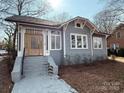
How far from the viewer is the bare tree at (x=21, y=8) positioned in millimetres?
24098

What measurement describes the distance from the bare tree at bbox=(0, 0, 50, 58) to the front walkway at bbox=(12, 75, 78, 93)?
16.2 m

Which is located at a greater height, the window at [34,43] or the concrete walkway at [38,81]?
the window at [34,43]

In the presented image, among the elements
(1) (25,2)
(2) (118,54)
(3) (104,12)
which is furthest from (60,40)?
(2) (118,54)

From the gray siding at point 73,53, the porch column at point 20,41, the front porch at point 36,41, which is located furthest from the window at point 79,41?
the porch column at point 20,41

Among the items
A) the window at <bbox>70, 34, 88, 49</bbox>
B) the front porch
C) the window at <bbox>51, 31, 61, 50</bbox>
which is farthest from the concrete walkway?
the window at <bbox>70, 34, 88, 49</bbox>

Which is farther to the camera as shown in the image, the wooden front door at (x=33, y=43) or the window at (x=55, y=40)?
the window at (x=55, y=40)

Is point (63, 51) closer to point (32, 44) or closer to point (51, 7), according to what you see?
point (32, 44)

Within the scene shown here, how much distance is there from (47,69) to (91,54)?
794 cm

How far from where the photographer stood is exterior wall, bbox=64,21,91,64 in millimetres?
15891

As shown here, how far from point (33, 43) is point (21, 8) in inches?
610

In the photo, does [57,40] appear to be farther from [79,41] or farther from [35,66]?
[35,66]

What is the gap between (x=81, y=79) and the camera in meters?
9.80

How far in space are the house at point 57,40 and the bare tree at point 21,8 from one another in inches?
381

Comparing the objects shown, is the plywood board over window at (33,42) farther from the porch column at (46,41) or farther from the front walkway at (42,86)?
the front walkway at (42,86)
